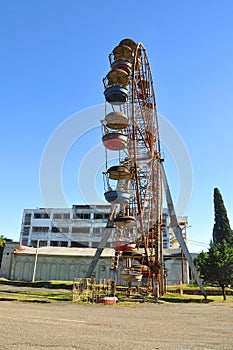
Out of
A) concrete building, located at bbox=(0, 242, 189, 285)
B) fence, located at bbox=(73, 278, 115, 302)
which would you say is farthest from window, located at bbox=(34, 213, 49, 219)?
fence, located at bbox=(73, 278, 115, 302)

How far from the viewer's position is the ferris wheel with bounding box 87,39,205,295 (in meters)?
22.5

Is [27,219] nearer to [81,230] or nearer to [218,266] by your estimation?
[81,230]

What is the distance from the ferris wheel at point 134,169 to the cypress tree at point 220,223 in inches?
873

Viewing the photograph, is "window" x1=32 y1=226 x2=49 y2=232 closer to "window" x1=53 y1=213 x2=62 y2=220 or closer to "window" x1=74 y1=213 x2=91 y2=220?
"window" x1=53 y1=213 x2=62 y2=220

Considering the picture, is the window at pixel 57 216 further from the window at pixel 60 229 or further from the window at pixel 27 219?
the window at pixel 27 219

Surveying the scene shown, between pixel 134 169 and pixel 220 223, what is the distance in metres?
29.3

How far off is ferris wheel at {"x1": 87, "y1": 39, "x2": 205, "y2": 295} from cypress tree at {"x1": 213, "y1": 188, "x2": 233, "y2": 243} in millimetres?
22165

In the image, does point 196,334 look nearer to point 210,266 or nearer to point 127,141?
point 127,141

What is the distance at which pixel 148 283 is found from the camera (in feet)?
86.1

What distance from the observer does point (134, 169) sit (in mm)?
22531

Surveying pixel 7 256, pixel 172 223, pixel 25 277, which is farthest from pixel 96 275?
pixel 172 223

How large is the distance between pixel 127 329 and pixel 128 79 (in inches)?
775

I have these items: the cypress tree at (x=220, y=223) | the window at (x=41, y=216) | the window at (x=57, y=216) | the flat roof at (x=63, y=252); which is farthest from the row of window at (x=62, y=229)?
the cypress tree at (x=220, y=223)

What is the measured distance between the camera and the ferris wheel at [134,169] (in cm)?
2245
